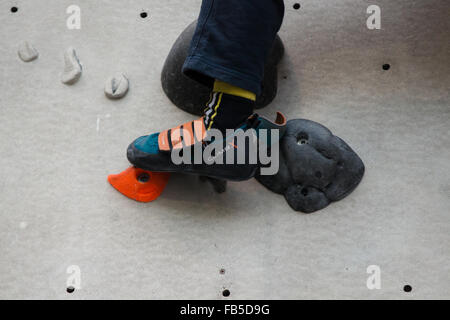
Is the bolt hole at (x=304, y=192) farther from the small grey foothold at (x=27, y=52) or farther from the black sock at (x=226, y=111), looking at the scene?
the small grey foothold at (x=27, y=52)

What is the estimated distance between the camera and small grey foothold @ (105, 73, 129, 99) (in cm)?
160

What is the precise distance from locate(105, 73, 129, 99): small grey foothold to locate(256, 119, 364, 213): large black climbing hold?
51 cm

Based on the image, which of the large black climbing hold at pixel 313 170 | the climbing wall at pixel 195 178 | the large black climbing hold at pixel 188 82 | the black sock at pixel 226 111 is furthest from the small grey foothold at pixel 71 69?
the large black climbing hold at pixel 313 170

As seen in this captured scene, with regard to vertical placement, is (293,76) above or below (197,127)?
above

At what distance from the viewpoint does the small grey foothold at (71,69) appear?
1621 millimetres

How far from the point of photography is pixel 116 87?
162 cm

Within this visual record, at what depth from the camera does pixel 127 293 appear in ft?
4.73

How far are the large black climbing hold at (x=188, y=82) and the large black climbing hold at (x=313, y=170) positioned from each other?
0.51ft

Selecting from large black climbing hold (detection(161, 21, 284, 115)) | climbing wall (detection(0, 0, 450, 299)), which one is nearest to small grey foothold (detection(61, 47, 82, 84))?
climbing wall (detection(0, 0, 450, 299))

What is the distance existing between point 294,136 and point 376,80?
344 millimetres

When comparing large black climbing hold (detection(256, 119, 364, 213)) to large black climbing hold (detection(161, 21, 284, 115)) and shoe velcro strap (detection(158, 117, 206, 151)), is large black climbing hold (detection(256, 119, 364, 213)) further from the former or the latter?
shoe velcro strap (detection(158, 117, 206, 151))

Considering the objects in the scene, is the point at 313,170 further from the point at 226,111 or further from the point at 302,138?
the point at 226,111

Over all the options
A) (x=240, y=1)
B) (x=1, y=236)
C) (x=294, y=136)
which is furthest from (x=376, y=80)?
(x=1, y=236)

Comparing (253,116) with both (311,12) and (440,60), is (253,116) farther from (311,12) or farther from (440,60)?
(440,60)
